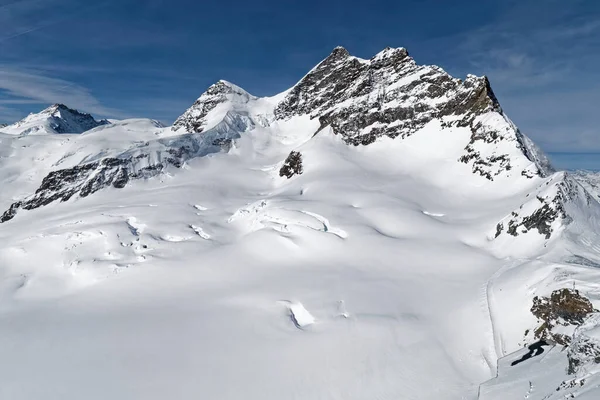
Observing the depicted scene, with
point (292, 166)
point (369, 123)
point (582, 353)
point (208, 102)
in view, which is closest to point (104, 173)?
point (292, 166)

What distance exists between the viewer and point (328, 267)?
31594mm

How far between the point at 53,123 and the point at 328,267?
124756 millimetres

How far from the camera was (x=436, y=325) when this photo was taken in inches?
914

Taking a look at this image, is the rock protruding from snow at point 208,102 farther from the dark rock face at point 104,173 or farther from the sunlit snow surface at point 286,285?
the sunlit snow surface at point 286,285

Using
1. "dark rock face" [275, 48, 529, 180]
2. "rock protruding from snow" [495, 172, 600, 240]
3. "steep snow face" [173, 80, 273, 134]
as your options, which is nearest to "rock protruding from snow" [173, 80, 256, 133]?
"steep snow face" [173, 80, 273, 134]

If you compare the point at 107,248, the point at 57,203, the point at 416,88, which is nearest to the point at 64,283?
the point at 107,248

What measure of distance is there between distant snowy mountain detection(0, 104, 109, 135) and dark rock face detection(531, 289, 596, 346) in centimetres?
12683

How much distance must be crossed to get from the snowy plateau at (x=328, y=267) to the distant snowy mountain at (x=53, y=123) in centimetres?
6769

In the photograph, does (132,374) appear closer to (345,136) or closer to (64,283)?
(64,283)

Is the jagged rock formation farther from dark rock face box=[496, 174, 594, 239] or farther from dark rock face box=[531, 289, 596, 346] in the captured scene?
dark rock face box=[496, 174, 594, 239]

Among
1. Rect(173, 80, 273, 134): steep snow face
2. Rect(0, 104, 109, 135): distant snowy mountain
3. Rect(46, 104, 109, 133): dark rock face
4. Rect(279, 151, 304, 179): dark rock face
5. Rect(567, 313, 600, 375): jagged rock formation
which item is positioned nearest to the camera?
Rect(567, 313, 600, 375): jagged rock formation

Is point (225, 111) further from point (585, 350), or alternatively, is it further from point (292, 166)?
point (585, 350)

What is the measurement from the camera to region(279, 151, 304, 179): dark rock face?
190 feet

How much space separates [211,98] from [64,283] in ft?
219
